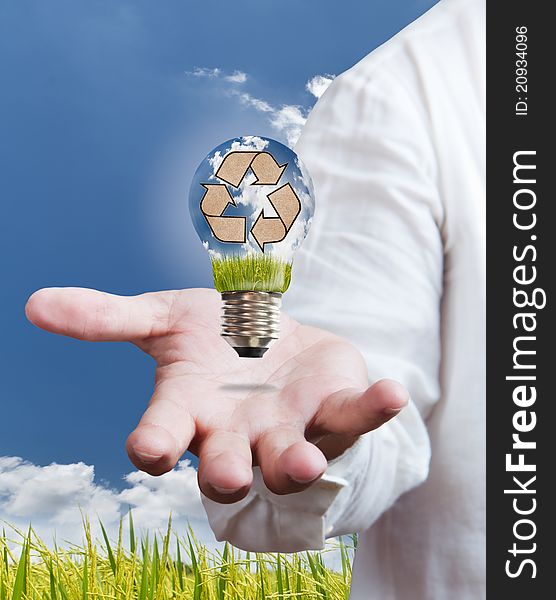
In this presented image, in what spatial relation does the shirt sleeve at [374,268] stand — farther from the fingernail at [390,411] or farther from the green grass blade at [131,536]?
the green grass blade at [131,536]

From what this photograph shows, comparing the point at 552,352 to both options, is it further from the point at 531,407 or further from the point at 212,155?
the point at 212,155

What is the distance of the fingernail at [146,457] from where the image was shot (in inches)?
24.5

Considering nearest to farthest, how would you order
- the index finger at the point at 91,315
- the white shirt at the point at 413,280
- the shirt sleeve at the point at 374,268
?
1. the index finger at the point at 91,315
2. the shirt sleeve at the point at 374,268
3. the white shirt at the point at 413,280

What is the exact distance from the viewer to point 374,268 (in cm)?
104

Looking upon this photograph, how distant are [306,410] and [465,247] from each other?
1.55 ft

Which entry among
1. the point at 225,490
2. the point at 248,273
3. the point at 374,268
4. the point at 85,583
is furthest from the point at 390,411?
the point at 85,583

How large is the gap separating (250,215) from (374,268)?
0.25 metres

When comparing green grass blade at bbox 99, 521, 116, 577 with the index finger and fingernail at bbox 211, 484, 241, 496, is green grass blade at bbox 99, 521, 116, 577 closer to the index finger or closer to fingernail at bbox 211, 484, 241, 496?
the index finger

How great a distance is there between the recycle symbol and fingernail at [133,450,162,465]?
31 cm

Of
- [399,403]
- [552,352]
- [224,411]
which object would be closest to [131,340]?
[224,411]

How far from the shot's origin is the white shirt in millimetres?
1028

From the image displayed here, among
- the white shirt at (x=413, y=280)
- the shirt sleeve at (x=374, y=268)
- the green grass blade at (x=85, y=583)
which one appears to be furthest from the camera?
the green grass blade at (x=85, y=583)

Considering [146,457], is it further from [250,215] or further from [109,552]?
[109,552]

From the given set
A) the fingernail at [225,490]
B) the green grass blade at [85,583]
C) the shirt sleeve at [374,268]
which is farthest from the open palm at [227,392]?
the green grass blade at [85,583]
